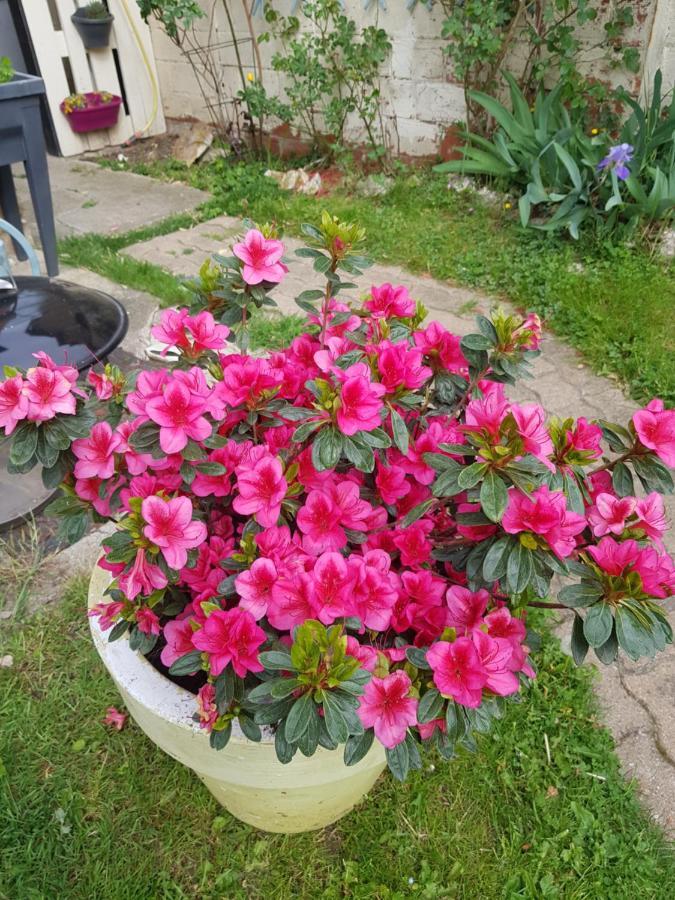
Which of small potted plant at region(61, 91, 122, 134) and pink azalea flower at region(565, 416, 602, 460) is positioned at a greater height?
small potted plant at region(61, 91, 122, 134)

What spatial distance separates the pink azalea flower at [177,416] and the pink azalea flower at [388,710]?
0.38 metres

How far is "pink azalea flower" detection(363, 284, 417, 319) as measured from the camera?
1.27m

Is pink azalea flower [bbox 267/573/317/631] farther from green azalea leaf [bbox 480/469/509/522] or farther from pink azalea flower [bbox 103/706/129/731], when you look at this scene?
pink azalea flower [bbox 103/706/129/731]

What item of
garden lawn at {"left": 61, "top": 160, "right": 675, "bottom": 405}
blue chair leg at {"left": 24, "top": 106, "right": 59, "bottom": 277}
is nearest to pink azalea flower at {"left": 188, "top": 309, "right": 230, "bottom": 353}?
garden lawn at {"left": 61, "top": 160, "right": 675, "bottom": 405}

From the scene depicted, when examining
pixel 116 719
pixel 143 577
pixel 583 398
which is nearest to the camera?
pixel 143 577

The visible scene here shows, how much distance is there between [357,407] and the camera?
0.91 metres

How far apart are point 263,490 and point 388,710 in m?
0.32

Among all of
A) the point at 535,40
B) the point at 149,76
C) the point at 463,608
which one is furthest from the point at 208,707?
the point at 149,76

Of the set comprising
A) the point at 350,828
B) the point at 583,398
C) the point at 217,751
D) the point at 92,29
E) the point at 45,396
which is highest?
the point at 92,29

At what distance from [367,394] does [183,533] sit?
11.4 inches

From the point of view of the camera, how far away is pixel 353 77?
181 inches

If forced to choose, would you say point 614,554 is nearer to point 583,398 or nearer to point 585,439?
point 585,439

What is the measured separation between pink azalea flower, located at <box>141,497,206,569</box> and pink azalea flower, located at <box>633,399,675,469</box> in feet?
1.96

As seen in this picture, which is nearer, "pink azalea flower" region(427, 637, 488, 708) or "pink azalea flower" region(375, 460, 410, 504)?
"pink azalea flower" region(427, 637, 488, 708)
